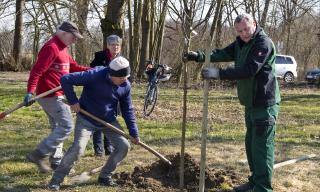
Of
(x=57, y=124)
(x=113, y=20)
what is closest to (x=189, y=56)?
(x=57, y=124)

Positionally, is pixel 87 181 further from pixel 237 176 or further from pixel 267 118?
pixel 267 118

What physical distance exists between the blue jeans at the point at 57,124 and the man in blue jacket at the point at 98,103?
0.38m

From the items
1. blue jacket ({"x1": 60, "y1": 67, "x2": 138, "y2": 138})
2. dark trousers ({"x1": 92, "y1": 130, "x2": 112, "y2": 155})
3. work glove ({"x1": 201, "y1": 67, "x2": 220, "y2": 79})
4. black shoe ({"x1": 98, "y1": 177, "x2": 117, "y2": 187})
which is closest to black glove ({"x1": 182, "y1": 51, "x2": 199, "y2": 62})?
work glove ({"x1": 201, "y1": 67, "x2": 220, "y2": 79})

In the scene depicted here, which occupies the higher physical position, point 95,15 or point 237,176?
point 95,15

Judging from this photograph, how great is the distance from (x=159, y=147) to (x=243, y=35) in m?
3.35

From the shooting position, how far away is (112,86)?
5324 millimetres

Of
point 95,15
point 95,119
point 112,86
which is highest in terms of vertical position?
point 95,15

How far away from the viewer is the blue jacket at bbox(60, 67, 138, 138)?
517cm

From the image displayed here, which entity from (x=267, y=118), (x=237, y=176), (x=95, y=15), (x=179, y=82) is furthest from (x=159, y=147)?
(x=95, y=15)

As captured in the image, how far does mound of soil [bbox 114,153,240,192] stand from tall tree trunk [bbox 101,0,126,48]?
4809mm

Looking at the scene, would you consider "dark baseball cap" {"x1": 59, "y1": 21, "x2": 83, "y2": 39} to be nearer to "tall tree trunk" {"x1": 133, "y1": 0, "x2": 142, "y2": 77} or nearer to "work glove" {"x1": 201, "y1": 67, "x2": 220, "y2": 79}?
"work glove" {"x1": 201, "y1": 67, "x2": 220, "y2": 79}

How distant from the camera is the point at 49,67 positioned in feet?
19.0

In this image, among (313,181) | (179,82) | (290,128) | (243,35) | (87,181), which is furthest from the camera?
(179,82)

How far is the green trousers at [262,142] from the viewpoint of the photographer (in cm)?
502
